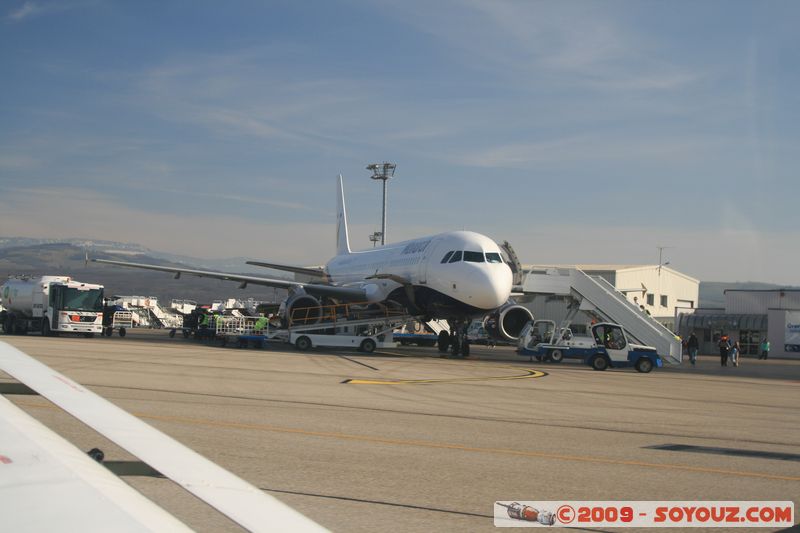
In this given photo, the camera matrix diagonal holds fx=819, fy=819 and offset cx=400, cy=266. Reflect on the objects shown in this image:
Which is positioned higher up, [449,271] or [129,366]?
[449,271]

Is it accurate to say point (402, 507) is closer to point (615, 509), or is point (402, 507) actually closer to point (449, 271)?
point (615, 509)

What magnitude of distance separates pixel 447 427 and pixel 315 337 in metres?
19.9

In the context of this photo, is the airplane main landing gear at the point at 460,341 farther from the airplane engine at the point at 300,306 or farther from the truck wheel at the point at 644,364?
the truck wheel at the point at 644,364

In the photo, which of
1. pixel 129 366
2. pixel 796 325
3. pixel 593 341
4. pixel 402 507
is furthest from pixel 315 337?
pixel 796 325

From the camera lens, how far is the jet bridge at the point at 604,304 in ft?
96.3

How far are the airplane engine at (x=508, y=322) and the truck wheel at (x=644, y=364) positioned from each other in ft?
20.3

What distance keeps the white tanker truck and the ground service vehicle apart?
18.3 m

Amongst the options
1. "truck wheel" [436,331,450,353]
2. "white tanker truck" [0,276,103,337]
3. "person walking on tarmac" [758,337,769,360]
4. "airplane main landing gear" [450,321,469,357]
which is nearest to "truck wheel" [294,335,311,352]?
"truck wheel" [436,331,450,353]

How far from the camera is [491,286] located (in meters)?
26.3

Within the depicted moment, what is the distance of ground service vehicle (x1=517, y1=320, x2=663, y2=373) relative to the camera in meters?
25.8

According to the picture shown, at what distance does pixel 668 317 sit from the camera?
6962 centimetres

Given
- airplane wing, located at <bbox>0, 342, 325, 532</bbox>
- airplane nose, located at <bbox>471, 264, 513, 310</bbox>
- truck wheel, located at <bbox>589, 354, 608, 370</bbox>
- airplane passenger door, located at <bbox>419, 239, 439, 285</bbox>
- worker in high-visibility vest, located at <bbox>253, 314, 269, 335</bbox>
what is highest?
airplane passenger door, located at <bbox>419, 239, 439, 285</bbox>

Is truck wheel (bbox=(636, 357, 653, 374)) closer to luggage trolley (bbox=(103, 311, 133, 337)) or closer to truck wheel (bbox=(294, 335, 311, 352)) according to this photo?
truck wheel (bbox=(294, 335, 311, 352))

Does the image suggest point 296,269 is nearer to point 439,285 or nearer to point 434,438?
point 439,285
